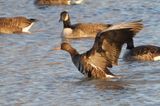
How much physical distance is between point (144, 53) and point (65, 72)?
2.02 metres

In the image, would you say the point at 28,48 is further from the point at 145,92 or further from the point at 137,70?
the point at 145,92

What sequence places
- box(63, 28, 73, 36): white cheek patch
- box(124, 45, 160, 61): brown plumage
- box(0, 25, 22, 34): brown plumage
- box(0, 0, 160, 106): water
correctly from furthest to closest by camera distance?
box(0, 25, 22, 34): brown plumage → box(63, 28, 73, 36): white cheek patch → box(124, 45, 160, 61): brown plumage → box(0, 0, 160, 106): water

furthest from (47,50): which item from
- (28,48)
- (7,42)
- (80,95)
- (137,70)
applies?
(80,95)

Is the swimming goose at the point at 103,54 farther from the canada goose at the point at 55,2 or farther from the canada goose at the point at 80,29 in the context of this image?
the canada goose at the point at 55,2

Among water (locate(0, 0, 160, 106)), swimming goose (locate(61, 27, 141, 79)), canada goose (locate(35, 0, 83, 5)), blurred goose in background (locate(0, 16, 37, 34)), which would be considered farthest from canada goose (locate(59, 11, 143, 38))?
swimming goose (locate(61, 27, 141, 79))

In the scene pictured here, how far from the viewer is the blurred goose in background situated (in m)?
20.0

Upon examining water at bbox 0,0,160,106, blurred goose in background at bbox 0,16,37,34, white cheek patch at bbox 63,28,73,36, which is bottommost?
water at bbox 0,0,160,106

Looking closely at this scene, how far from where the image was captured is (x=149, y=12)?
2103 centimetres

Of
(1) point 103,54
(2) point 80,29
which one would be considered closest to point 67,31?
(2) point 80,29

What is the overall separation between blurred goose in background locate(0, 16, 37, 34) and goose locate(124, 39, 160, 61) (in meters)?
4.43

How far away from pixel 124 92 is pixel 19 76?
241 cm

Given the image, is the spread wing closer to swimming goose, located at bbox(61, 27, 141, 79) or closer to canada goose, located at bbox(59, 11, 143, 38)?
swimming goose, located at bbox(61, 27, 141, 79)

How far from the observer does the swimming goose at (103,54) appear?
1319 centimetres

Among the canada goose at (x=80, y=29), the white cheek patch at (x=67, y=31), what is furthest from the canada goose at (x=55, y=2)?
the white cheek patch at (x=67, y=31)
